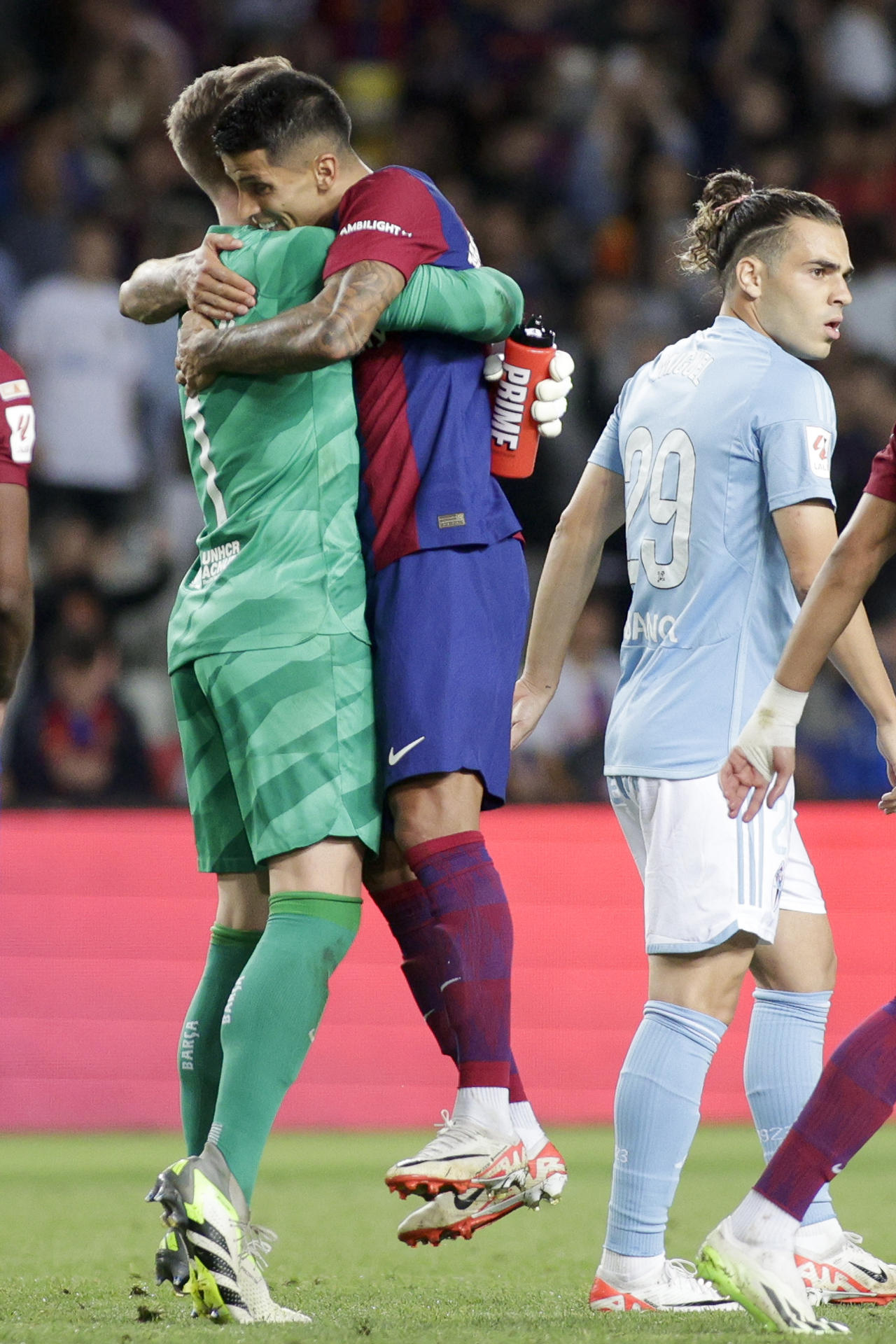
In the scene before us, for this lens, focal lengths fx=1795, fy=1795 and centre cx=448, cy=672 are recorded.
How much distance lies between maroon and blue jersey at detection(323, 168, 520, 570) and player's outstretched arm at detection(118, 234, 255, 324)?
0.58 feet

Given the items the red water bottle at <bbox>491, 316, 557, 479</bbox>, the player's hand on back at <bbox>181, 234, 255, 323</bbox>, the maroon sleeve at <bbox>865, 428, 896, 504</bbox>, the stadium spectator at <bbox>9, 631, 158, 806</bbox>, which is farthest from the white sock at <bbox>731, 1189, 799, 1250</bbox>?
the stadium spectator at <bbox>9, 631, 158, 806</bbox>

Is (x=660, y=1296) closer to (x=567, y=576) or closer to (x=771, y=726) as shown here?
(x=771, y=726)

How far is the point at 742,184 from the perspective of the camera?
12.3ft

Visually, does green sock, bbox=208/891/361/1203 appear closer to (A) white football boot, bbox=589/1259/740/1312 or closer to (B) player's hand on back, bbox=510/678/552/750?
(A) white football boot, bbox=589/1259/740/1312

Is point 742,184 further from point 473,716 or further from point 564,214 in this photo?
point 564,214

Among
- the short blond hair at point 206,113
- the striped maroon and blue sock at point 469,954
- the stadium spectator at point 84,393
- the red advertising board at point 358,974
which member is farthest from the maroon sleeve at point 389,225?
the stadium spectator at point 84,393

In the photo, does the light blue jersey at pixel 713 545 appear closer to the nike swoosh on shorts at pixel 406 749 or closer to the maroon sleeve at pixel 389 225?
the nike swoosh on shorts at pixel 406 749

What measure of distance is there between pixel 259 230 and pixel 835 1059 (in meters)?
1.70

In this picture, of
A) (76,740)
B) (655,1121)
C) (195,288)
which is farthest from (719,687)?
(76,740)

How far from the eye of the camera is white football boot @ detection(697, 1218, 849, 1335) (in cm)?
263

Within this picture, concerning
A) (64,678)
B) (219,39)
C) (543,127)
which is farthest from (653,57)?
(64,678)

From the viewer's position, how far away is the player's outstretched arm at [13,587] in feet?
10.9

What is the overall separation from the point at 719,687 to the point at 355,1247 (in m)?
1.66

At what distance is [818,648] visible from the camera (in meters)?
2.73
